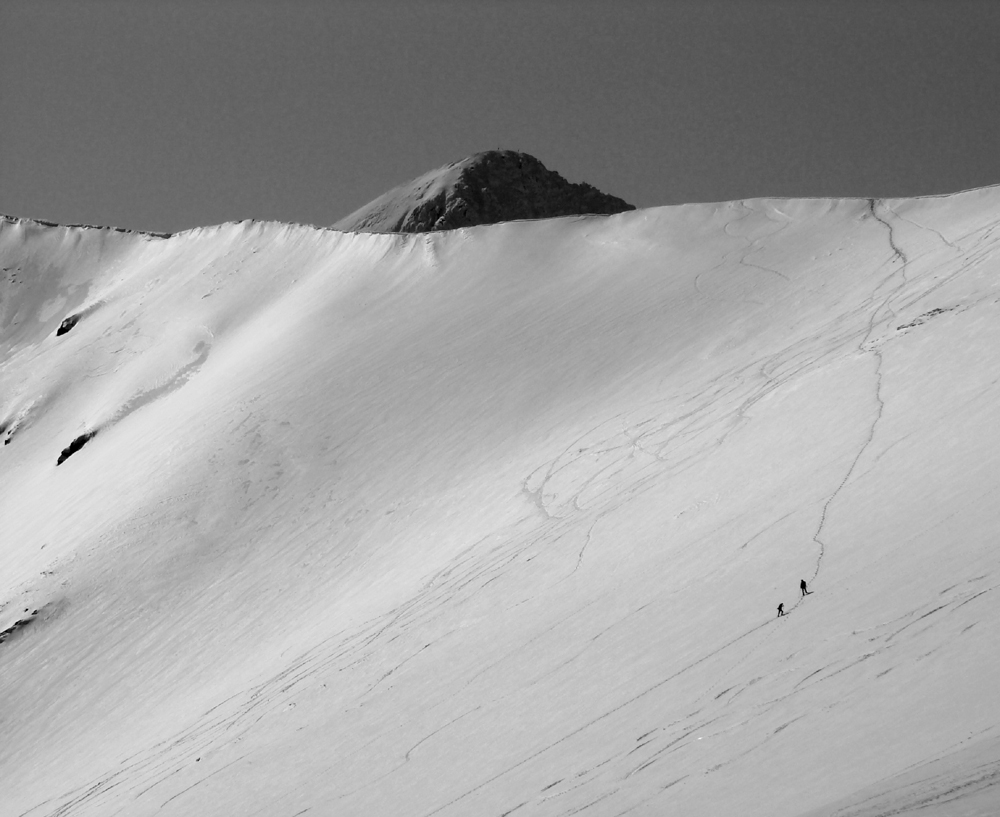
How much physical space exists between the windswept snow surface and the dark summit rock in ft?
108

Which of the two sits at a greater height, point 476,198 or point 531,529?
point 476,198

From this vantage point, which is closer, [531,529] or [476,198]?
[531,529]

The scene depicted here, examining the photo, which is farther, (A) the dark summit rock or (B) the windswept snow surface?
(A) the dark summit rock

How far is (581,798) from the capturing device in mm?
14227

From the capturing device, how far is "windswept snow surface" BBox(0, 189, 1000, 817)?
14.4 metres

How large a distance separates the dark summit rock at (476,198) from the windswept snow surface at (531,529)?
33036mm

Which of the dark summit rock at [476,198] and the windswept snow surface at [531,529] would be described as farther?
the dark summit rock at [476,198]

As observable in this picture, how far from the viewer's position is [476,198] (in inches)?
2943

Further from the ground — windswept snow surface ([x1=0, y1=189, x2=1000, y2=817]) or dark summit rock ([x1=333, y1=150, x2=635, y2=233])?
dark summit rock ([x1=333, y1=150, x2=635, y2=233])

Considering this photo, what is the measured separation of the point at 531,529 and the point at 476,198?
176 feet

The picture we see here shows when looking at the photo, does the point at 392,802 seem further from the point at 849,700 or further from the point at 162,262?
the point at 162,262

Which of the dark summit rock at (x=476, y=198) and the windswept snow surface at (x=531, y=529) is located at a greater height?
the dark summit rock at (x=476, y=198)

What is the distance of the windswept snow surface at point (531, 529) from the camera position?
14.4 metres

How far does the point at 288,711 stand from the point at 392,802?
14.2 ft
